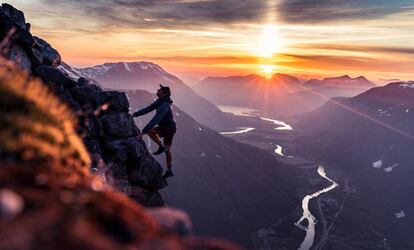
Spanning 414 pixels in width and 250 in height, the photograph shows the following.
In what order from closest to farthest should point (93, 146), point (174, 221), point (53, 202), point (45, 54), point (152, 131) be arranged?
1. point (53, 202)
2. point (174, 221)
3. point (152, 131)
4. point (93, 146)
5. point (45, 54)

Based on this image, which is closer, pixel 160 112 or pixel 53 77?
pixel 160 112

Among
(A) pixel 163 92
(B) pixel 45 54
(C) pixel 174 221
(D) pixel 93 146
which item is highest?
(B) pixel 45 54

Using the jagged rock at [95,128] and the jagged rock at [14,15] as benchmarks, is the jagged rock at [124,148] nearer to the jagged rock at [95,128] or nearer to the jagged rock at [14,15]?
the jagged rock at [95,128]

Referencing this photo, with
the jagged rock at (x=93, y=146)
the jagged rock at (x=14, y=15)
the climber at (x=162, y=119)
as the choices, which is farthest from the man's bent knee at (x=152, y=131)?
the jagged rock at (x=14, y=15)

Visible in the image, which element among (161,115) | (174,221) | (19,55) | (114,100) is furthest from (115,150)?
(174,221)

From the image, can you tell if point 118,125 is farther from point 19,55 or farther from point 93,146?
point 19,55

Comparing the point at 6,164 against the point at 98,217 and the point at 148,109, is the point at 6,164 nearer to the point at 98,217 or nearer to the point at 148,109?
the point at 98,217
